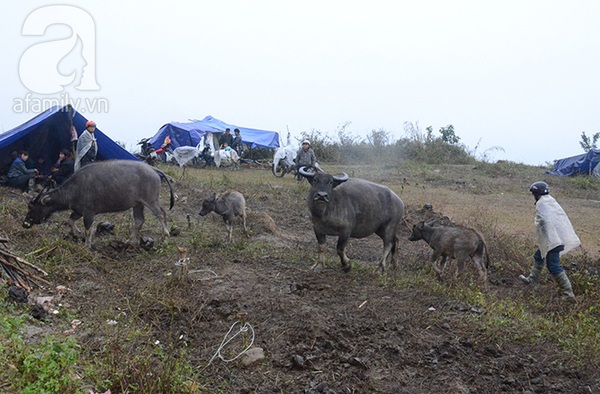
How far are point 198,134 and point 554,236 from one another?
60.3ft

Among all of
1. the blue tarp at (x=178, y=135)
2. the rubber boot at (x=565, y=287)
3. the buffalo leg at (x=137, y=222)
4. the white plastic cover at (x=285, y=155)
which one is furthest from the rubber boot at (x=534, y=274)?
the blue tarp at (x=178, y=135)

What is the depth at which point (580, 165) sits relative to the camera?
2234 cm

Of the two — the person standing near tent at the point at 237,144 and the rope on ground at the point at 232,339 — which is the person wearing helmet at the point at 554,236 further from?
the person standing near tent at the point at 237,144

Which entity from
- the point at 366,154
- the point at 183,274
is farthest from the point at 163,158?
the point at 183,274

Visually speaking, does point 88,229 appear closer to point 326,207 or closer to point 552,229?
point 326,207

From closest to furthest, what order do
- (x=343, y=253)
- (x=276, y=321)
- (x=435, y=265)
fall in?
(x=276, y=321)
(x=343, y=253)
(x=435, y=265)

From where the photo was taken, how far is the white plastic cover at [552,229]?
22.7 feet

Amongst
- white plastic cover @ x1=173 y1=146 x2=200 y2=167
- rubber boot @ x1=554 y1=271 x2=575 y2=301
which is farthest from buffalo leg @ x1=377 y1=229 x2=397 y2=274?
white plastic cover @ x1=173 y1=146 x2=200 y2=167

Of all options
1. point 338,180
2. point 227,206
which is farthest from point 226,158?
point 338,180

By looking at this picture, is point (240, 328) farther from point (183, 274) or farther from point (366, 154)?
point (366, 154)

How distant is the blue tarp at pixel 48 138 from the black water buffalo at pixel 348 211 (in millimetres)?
6654

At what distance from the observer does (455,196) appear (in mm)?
15711

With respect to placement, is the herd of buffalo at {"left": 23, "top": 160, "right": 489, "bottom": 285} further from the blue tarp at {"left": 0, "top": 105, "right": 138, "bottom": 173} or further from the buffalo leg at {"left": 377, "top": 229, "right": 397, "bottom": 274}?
the blue tarp at {"left": 0, "top": 105, "right": 138, "bottom": 173}

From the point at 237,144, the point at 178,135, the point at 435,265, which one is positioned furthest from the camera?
the point at 178,135
